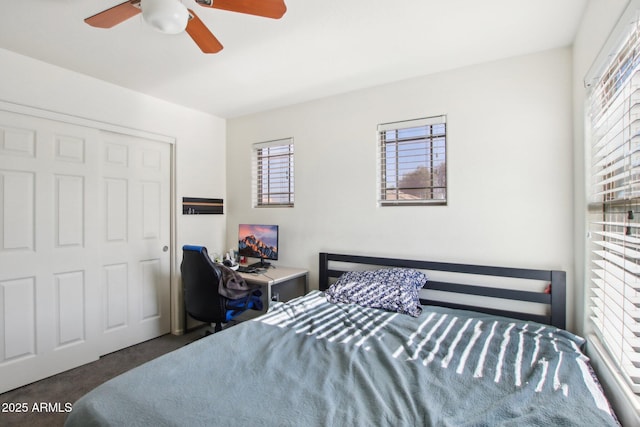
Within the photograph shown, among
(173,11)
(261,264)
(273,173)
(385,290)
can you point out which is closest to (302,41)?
(173,11)

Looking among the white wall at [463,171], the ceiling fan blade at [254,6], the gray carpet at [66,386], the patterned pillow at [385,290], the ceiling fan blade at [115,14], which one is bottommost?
the gray carpet at [66,386]

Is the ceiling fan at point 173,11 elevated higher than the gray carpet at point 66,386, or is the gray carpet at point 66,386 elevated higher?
the ceiling fan at point 173,11

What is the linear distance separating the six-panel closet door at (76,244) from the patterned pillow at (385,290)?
6.46ft

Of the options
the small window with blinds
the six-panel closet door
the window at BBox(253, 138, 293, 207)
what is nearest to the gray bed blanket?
the small window with blinds

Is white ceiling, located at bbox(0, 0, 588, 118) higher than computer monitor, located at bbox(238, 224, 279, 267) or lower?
higher

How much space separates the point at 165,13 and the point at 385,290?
6.88 ft

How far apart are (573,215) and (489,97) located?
3.36 feet

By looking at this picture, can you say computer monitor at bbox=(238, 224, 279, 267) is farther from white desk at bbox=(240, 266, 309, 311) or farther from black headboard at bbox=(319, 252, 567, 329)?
black headboard at bbox=(319, 252, 567, 329)

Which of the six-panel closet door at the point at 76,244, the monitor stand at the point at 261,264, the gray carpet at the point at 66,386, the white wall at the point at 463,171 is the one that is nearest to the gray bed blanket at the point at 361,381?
the white wall at the point at 463,171

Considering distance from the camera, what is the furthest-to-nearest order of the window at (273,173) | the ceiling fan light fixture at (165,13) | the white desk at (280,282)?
the window at (273,173)
the white desk at (280,282)
the ceiling fan light fixture at (165,13)

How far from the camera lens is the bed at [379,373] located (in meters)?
1.16

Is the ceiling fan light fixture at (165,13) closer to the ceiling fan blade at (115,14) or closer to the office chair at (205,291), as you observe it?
the ceiling fan blade at (115,14)

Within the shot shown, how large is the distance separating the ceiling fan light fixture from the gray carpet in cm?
244

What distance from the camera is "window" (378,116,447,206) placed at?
2.64 meters
